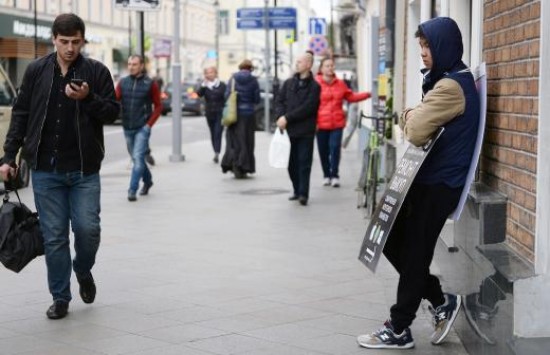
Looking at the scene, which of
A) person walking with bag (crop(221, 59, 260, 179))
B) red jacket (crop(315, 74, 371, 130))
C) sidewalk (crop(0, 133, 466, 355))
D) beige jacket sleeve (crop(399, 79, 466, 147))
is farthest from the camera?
person walking with bag (crop(221, 59, 260, 179))

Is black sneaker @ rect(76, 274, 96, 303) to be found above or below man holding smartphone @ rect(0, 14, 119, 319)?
below

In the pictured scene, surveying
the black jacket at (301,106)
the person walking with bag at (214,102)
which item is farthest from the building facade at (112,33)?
the black jacket at (301,106)

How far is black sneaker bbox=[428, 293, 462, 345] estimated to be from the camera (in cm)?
624

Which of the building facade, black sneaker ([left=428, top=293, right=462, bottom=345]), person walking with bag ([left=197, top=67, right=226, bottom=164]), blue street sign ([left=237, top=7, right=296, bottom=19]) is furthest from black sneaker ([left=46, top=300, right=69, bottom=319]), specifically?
blue street sign ([left=237, top=7, right=296, bottom=19])

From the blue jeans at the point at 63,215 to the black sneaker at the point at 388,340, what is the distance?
1924mm

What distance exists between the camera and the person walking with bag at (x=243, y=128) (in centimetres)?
1747

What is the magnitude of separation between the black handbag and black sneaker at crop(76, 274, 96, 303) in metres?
0.44

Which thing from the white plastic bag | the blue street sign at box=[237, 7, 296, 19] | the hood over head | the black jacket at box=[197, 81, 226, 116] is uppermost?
the blue street sign at box=[237, 7, 296, 19]

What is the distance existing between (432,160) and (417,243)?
17.9 inches

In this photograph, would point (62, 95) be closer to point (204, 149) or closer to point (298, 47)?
→ point (204, 149)

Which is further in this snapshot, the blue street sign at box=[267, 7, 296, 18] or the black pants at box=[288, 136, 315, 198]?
the blue street sign at box=[267, 7, 296, 18]

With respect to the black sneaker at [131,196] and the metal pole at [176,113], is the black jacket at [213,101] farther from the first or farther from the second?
the black sneaker at [131,196]

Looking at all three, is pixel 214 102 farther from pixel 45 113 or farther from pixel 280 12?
pixel 45 113

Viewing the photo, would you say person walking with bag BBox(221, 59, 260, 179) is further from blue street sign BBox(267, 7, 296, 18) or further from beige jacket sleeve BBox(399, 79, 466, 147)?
blue street sign BBox(267, 7, 296, 18)
